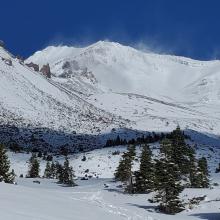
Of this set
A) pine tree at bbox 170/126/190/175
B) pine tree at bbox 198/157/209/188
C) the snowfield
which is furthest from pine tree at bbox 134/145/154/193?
pine tree at bbox 198/157/209/188

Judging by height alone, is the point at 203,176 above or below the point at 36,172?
below

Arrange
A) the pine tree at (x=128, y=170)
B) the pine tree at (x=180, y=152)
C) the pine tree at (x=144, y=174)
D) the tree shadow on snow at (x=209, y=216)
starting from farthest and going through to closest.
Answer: the pine tree at (x=128, y=170) < the pine tree at (x=180, y=152) < the pine tree at (x=144, y=174) < the tree shadow on snow at (x=209, y=216)

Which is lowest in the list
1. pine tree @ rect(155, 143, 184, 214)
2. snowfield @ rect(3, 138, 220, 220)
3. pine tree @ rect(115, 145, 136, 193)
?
snowfield @ rect(3, 138, 220, 220)

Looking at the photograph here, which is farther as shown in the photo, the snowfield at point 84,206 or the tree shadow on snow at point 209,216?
the tree shadow on snow at point 209,216

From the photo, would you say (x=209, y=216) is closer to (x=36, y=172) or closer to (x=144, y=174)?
(x=144, y=174)

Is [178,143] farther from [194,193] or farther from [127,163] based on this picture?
[194,193]

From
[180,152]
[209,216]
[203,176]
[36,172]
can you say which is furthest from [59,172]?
[209,216]

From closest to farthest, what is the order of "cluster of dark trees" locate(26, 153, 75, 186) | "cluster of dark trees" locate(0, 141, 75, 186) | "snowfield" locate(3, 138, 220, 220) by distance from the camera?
"snowfield" locate(3, 138, 220, 220) < "cluster of dark trees" locate(0, 141, 75, 186) < "cluster of dark trees" locate(26, 153, 75, 186)

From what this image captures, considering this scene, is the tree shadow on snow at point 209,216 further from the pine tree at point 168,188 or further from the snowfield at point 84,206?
the pine tree at point 168,188

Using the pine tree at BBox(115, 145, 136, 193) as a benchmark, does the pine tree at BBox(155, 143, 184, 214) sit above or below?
below

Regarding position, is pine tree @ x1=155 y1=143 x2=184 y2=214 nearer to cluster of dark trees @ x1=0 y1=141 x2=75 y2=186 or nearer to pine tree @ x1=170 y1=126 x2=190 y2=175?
pine tree @ x1=170 y1=126 x2=190 y2=175

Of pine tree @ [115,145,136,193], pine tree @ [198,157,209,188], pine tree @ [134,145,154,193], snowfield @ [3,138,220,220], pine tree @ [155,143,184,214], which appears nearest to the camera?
snowfield @ [3,138,220,220]

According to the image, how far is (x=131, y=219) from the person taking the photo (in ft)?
136

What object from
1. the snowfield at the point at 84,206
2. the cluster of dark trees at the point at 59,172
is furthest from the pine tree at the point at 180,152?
the cluster of dark trees at the point at 59,172
